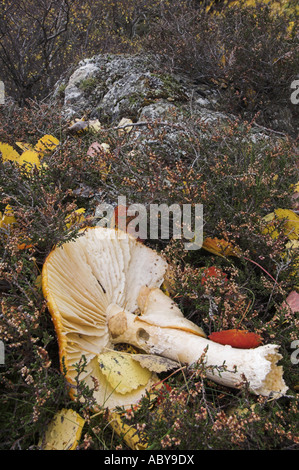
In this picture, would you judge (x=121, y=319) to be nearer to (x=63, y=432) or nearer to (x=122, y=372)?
(x=122, y=372)

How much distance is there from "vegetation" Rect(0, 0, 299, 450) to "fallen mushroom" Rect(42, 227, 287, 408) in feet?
0.24

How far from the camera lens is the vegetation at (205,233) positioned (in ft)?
4.56

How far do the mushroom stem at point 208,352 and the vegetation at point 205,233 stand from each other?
0.20 ft

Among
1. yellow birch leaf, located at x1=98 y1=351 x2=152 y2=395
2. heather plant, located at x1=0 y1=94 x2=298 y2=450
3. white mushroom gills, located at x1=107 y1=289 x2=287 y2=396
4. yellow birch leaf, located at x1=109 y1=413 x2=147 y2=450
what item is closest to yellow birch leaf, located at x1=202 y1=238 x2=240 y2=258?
heather plant, located at x1=0 y1=94 x2=298 y2=450

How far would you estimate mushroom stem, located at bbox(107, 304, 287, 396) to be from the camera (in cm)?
149

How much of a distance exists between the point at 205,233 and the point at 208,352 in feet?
2.48

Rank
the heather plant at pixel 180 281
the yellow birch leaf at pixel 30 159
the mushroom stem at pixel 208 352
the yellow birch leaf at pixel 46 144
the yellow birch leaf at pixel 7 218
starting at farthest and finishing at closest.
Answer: the yellow birch leaf at pixel 46 144 < the yellow birch leaf at pixel 30 159 < the yellow birch leaf at pixel 7 218 < the mushroom stem at pixel 208 352 < the heather plant at pixel 180 281

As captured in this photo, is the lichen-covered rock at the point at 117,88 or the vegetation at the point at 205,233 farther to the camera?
the lichen-covered rock at the point at 117,88

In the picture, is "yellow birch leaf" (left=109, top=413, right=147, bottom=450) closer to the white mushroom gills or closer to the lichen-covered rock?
the white mushroom gills

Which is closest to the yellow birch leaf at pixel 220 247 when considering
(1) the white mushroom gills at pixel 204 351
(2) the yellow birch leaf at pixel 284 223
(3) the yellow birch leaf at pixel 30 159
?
(2) the yellow birch leaf at pixel 284 223

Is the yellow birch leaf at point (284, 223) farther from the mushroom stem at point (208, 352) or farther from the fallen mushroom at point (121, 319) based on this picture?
the mushroom stem at point (208, 352)

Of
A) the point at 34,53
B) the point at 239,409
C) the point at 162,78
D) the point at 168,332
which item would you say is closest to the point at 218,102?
the point at 162,78

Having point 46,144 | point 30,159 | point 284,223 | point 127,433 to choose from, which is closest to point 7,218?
point 30,159

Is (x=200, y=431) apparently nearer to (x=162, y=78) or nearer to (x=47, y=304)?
(x=47, y=304)
